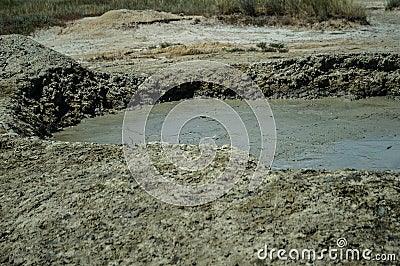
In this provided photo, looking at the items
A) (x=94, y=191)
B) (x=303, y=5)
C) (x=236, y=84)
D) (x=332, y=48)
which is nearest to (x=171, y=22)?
(x=303, y=5)

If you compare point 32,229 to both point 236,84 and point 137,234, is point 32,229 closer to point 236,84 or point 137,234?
point 137,234

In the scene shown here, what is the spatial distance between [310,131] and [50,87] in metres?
3.92

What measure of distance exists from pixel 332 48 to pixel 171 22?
806 cm

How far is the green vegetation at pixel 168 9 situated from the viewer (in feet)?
55.7

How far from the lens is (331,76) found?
848cm

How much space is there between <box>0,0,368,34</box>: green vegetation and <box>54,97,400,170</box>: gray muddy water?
9.63 meters

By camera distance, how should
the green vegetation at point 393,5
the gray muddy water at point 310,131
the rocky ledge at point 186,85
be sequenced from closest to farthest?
the gray muddy water at point 310,131, the rocky ledge at point 186,85, the green vegetation at point 393,5

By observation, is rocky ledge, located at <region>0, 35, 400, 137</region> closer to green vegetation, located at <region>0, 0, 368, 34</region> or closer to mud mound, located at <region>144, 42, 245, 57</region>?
mud mound, located at <region>144, 42, 245, 57</region>

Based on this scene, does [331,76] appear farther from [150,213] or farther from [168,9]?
[168,9]

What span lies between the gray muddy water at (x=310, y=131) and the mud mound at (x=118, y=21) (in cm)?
1035

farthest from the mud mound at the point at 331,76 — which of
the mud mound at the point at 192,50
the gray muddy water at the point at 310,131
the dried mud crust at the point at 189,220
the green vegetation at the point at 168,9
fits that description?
the green vegetation at the point at 168,9

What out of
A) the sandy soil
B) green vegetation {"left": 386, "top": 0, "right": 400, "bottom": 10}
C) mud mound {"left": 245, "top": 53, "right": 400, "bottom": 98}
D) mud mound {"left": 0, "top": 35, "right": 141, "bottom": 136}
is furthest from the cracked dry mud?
green vegetation {"left": 386, "top": 0, "right": 400, "bottom": 10}

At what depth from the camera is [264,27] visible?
16594 millimetres

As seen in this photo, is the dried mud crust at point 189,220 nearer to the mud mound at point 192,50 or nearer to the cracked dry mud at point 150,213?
the cracked dry mud at point 150,213
